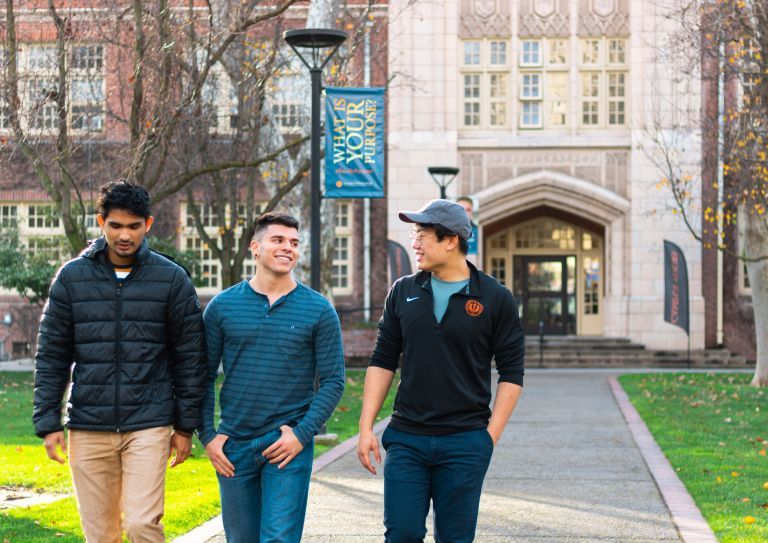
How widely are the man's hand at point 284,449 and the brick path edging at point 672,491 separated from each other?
3812 mm

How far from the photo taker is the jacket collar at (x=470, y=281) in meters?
5.68

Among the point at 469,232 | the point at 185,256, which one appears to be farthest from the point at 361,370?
the point at 469,232

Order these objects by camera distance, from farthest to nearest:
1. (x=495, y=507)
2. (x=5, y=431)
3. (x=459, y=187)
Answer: (x=459, y=187), (x=5, y=431), (x=495, y=507)

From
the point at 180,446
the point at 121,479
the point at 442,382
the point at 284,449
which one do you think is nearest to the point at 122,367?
the point at 180,446

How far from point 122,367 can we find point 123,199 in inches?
28.8

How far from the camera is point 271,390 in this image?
18.4 feet

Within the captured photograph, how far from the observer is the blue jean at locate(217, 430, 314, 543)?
18.2ft

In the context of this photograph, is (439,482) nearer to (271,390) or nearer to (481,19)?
(271,390)

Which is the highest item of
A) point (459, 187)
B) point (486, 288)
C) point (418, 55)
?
point (418, 55)

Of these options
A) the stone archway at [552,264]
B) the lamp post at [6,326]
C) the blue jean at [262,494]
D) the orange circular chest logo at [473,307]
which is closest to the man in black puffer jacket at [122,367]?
the blue jean at [262,494]

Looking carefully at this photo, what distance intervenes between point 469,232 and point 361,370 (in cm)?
2427

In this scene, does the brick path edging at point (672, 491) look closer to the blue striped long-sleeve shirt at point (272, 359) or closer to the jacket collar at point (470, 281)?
the jacket collar at point (470, 281)

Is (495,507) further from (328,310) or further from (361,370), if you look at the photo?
(361,370)

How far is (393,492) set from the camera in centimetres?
555
